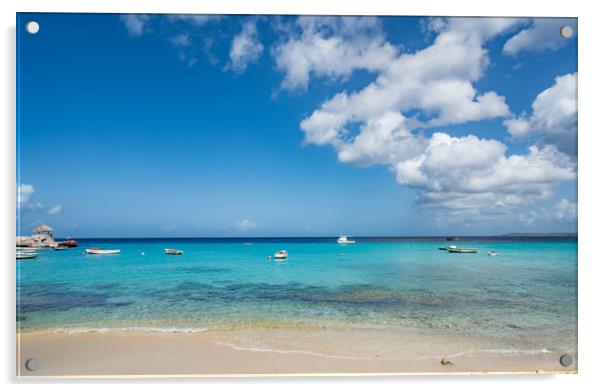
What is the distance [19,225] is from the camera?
100 inches

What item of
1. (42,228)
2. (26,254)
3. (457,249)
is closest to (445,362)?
(26,254)

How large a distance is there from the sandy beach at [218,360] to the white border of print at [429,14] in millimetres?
67

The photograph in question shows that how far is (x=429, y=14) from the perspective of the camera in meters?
2.68

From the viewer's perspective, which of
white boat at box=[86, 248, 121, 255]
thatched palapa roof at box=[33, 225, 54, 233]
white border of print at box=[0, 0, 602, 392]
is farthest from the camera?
white boat at box=[86, 248, 121, 255]

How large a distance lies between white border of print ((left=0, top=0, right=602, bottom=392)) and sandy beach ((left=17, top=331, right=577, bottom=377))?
7 cm

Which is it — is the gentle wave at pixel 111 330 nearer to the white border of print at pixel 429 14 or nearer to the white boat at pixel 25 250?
the white border of print at pixel 429 14

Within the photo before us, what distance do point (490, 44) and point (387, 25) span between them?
3.15ft

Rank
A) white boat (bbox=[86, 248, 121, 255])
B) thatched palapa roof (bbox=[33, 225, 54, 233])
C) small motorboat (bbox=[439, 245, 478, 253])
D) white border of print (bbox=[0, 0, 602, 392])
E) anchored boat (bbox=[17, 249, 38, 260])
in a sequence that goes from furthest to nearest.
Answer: small motorboat (bbox=[439, 245, 478, 253]) < white boat (bbox=[86, 248, 121, 255]) < thatched palapa roof (bbox=[33, 225, 54, 233]) < anchored boat (bbox=[17, 249, 38, 260]) < white border of print (bbox=[0, 0, 602, 392])

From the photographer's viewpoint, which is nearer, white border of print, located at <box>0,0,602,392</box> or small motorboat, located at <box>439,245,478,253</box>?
white border of print, located at <box>0,0,602,392</box>

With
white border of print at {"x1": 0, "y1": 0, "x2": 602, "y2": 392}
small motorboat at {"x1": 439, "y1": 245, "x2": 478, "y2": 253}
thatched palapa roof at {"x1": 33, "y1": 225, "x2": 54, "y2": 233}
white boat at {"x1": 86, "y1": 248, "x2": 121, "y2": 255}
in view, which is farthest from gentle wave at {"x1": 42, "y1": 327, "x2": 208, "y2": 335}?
small motorboat at {"x1": 439, "y1": 245, "x2": 478, "y2": 253}

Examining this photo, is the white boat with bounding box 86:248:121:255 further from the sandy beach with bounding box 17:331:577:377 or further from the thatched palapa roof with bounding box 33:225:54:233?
the sandy beach with bounding box 17:331:577:377

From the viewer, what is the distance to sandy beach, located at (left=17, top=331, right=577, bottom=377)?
2.54m

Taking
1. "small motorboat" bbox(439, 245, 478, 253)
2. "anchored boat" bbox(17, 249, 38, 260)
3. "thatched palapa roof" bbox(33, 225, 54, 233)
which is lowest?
"small motorboat" bbox(439, 245, 478, 253)

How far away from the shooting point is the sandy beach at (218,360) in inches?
99.9
